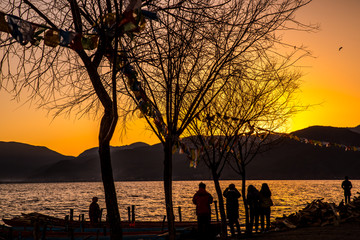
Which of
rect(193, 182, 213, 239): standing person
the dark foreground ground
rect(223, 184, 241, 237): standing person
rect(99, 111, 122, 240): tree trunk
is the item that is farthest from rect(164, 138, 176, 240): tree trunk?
rect(223, 184, 241, 237): standing person

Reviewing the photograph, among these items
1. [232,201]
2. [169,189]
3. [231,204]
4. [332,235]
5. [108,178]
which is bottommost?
[332,235]

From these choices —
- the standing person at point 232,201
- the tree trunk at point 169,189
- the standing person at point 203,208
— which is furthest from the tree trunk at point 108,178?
the standing person at point 232,201

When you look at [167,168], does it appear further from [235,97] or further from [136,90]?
[235,97]

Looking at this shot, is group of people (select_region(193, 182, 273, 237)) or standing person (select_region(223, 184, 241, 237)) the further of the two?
standing person (select_region(223, 184, 241, 237))

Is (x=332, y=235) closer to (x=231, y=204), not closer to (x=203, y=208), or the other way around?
(x=231, y=204)

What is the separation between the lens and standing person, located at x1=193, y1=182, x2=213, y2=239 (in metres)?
13.2

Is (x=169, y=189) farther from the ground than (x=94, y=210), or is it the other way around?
(x=169, y=189)

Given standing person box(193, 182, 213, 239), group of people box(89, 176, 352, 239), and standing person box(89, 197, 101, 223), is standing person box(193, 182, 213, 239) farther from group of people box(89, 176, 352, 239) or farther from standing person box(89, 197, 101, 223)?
standing person box(89, 197, 101, 223)

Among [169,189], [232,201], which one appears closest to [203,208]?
[232,201]

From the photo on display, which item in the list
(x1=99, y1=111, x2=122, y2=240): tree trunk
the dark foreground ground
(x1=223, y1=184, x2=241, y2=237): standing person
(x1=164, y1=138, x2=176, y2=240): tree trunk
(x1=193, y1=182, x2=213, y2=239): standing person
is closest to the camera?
(x1=99, y1=111, x2=122, y2=240): tree trunk

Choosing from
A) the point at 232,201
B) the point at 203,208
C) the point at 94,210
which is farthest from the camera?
the point at 94,210

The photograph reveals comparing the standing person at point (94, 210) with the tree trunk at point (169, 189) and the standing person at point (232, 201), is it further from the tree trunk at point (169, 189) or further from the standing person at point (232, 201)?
the tree trunk at point (169, 189)

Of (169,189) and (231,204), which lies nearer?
(169,189)

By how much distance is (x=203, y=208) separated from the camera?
13.2 metres
